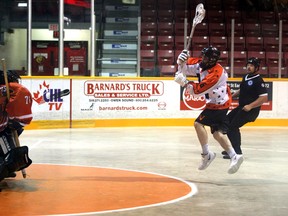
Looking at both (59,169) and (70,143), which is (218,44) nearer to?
(70,143)

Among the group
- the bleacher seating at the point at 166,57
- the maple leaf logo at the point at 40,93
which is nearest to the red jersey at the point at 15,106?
the maple leaf logo at the point at 40,93

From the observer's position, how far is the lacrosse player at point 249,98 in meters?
7.99

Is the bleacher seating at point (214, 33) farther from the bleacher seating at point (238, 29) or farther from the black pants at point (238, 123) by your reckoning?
the black pants at point (238, 123)

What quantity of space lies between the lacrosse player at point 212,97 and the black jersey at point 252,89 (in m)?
1.36

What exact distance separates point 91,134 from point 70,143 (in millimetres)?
1973

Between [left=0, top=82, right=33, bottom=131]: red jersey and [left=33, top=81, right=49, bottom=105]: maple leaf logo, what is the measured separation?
7.94 meters

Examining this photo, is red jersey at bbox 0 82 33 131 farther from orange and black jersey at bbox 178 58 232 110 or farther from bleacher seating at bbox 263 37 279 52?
bleacher seating at bbox 263 37 279 52

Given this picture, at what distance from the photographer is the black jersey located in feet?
26.6

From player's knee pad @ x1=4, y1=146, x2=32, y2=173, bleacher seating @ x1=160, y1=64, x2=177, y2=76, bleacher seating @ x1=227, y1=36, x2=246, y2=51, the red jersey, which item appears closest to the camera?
player's knee pad @ x1=4, y1=146, x2=32, y2=173

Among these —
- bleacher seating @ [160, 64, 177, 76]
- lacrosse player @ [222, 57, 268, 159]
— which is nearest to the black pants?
lacrosse player @ [222, 57, 268, 159]

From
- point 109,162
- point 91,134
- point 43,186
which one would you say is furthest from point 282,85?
point 43,186

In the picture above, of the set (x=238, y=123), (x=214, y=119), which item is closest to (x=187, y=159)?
(x=238, y=123)

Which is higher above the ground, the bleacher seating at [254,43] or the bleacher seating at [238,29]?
the bleacher seating at [238,29]

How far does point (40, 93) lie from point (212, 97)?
7.81 meters
